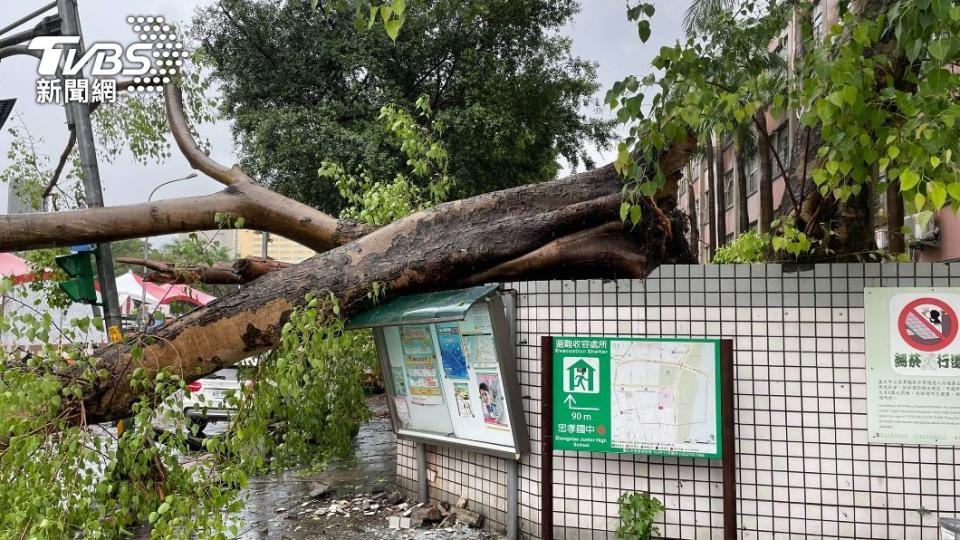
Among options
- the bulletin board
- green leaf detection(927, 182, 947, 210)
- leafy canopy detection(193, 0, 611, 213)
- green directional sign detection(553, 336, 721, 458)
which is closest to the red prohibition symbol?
green directional sign detection(553, 336, 721, 458)

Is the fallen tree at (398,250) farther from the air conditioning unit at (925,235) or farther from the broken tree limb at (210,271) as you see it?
the air conditioning unit at (925,235)

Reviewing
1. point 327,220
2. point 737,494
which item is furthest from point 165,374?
point 737,494

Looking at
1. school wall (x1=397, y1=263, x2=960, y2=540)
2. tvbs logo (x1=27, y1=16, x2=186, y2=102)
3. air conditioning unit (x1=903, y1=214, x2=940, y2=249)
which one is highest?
tvbs logo (x1=27, y1=16, x2=186, y2=102)

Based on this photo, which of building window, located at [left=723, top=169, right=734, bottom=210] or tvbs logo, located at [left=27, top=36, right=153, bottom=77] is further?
building window, located at [left=723, top=169, right=734, bottom=210]

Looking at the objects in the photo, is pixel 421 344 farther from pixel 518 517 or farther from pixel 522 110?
pixel 522 110

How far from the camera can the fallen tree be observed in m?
5.18

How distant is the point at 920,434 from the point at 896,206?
26.1 ft

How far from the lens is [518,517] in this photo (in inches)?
218

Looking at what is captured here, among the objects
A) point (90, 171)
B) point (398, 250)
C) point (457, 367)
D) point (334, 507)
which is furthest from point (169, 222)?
point (334, 507)

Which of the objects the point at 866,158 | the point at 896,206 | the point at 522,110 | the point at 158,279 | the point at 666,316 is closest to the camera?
the point at 866,158

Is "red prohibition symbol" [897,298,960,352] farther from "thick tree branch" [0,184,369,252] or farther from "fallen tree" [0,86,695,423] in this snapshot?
"thick tree branch" [0,184,369,252]

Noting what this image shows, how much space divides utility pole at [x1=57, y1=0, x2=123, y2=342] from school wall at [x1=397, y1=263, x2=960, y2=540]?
407 centimetres

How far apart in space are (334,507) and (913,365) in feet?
15.7

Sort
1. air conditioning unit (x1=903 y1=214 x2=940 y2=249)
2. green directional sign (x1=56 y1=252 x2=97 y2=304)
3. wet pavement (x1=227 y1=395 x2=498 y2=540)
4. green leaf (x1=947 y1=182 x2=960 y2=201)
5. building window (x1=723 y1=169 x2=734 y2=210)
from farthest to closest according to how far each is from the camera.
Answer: building window (x1=723 y1=169 x2=734 y2=210)
air conditioning unit (x1=903 y1=214 x2=940 y2=249)
green directional sign (x1=56 y1=252 x2=97 y2=304)
wet pavement (x1=227 y1=395 x2=498 y2=540)
green leaf (x1=947 y1=182 x2=960 y2=201)
